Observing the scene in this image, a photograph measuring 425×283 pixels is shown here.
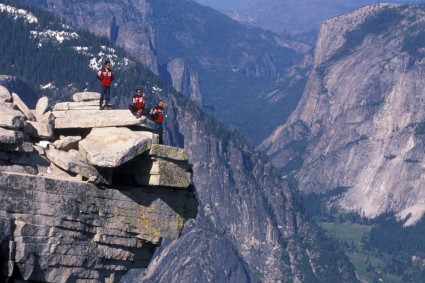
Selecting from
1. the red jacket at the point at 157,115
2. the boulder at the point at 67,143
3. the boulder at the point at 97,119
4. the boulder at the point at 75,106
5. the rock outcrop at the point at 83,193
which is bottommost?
the rock outcrop at the point at 83,193

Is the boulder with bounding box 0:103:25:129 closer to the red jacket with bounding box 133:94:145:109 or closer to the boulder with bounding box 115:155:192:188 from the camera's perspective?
the boulder with bounding box 115:155:192:188

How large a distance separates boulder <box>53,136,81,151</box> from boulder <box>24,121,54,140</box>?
354 mm

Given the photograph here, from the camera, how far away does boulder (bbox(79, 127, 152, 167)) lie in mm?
41406

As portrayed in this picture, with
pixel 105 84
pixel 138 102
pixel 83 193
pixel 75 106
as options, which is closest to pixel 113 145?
pixel 83 193

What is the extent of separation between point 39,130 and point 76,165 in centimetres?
192

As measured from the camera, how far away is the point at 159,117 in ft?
156

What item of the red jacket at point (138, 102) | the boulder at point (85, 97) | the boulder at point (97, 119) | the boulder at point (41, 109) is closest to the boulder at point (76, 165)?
the boulder at point (97, 119)

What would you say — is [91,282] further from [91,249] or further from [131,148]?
[131,148]

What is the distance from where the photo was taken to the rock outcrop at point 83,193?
40.0 metres

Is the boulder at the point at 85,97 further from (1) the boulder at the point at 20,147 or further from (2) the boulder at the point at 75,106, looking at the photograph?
(1) the boulder at the point at 20,147

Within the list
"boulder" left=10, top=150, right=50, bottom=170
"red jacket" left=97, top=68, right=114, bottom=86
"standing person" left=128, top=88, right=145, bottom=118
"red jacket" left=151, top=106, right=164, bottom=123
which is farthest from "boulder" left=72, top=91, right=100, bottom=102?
"boulder" left=10, top=150, right=50, bottom=170

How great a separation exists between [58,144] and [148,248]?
4.51 meters

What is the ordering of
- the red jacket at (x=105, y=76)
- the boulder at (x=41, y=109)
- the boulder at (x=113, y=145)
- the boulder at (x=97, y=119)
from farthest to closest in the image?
1. the red jacket at (x=105, y=76)
2. the boulder at (x=41, y=109)
3. the boulder at (x=97, y=119)
4. the boulder at (x=113, y=145)

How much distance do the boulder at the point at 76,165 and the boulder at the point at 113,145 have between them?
24 centimetres
